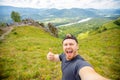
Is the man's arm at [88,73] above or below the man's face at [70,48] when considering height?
below

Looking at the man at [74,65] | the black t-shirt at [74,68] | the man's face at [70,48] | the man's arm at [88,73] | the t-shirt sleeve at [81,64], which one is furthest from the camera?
the man's face at [70,48]

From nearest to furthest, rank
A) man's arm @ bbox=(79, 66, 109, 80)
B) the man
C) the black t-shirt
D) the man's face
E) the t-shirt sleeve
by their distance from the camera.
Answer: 1. man's arm @ bbox=(79, 66, 109, 80)
2. the man
3. the t-shirt sleeve
4. the black t-shirt
5. the man's face

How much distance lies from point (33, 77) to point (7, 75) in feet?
7.27

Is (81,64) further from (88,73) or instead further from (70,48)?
(70,48)

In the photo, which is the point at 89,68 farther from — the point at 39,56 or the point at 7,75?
the point at 39,56

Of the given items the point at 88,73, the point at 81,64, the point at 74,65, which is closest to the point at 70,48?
the point at 74,65

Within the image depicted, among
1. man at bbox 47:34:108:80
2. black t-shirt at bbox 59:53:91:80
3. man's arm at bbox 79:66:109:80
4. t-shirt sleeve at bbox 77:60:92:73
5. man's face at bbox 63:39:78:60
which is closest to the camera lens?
man's arm at bbox 79:66:109:80

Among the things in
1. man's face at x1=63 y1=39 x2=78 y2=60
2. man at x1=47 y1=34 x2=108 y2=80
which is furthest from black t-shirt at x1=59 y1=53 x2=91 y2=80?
man's face at x1=63 y1=39 x2=78 y2=60

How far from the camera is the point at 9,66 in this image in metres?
14.1

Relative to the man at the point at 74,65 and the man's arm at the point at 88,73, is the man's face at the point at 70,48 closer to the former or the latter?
the man at the point at 74,65

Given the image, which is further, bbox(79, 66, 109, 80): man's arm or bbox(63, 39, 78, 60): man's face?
bbox(63, 39, 78, 60): man's face

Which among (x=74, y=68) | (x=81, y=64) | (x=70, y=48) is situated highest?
(x=70, y=48)

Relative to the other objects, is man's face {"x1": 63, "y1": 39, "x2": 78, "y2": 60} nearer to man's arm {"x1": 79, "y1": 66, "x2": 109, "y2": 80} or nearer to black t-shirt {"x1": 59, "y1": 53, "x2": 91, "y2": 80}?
black t-shirt {"x1": 59, "y1": 53, "x2": 91, "y2": 80}

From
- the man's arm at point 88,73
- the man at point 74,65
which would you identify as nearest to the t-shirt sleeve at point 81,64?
the man at point 74,65
